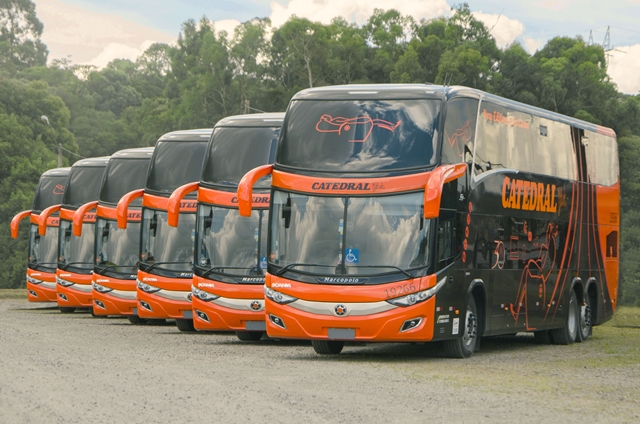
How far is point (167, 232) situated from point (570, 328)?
897 cm

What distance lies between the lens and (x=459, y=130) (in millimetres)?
17844

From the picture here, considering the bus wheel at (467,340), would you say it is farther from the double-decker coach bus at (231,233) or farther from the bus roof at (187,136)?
the bus roof at (187,136)

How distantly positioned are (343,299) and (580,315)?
8452 millimetres

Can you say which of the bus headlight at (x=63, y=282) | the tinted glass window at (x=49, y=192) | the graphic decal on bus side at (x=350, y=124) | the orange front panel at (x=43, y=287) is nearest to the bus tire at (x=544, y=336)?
the graphic decal on bus side at (x=350, y=124)

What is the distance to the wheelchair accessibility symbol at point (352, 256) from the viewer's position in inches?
674

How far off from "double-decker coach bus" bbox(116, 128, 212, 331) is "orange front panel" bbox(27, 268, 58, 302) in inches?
483

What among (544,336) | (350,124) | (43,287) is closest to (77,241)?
(43,287)

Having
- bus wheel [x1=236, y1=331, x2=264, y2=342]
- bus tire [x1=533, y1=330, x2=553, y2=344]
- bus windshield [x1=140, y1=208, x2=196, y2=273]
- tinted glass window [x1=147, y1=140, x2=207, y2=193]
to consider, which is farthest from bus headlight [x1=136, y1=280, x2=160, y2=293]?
bus tire [x1=533, y1=330, x2=553, y2=344]

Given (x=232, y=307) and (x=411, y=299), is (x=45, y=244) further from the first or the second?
(x=411, y=299)

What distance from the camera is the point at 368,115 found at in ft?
57.5

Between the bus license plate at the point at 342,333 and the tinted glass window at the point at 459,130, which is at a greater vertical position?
the tinted glass window at the point at 459,130

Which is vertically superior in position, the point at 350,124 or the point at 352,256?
the point at 350,124

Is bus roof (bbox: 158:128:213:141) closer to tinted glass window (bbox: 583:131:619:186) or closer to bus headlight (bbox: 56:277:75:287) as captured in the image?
tinted glass window (bbox: 583:131:619:186)

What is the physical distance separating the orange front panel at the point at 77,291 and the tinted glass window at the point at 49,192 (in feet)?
17.2
